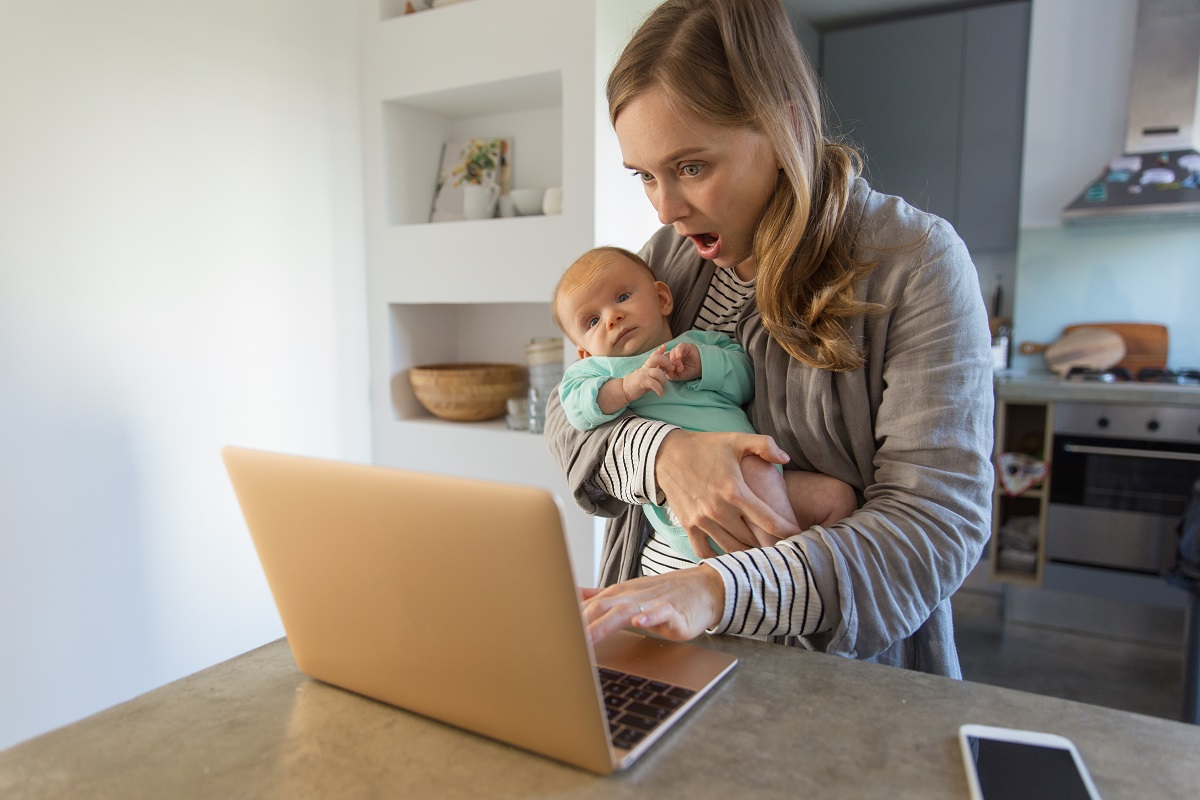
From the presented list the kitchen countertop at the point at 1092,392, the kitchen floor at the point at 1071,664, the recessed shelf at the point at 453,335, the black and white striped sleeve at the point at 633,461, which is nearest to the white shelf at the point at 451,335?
the recessed shelf at the point at 453,335

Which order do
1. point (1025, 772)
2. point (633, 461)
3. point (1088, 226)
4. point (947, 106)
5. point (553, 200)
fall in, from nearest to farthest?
point (1025, 772), point (633, 461), point (553, 200), point (1088, 226), point (947, 106)

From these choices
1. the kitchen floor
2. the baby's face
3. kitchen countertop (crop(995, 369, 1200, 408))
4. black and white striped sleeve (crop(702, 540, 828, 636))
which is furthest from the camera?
kitchen countertop (crop(995, 369, 1200, 408))

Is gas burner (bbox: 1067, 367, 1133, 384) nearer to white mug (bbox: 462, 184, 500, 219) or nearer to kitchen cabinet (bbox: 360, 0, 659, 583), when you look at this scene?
kitchen cabinet (bbox: 360, 0, 659, 583)

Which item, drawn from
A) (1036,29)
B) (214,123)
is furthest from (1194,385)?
(214,123)

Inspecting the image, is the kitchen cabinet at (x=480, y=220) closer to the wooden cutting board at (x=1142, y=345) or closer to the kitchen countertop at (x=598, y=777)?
the kitchen countertop at (x=598, y=777)

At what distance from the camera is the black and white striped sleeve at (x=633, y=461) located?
107 cm

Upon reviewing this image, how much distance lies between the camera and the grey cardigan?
34.8 inches

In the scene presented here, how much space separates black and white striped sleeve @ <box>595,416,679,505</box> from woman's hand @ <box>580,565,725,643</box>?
234mm

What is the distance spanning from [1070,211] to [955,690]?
3017 mm

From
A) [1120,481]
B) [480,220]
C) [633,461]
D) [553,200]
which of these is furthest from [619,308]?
[1120,481]

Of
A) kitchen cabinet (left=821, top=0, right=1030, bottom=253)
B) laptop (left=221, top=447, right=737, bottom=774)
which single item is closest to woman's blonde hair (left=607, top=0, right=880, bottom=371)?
laptop (left=221, top=447, right=737, bottom=774)

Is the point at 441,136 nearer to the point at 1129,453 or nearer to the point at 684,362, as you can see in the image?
the point at 684,362

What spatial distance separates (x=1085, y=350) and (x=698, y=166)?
2842 mm

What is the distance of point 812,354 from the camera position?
1.03 m
